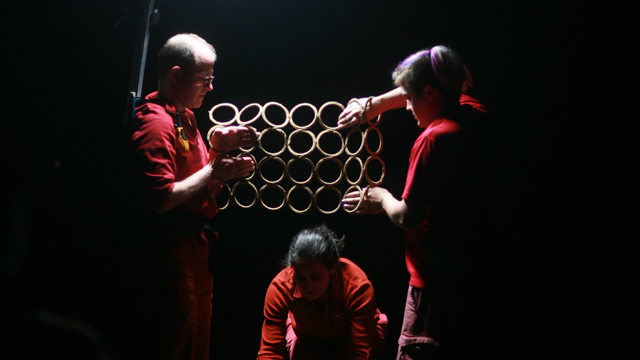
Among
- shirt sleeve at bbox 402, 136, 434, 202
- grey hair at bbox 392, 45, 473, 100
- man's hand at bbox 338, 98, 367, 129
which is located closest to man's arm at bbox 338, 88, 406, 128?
man's hand at bbox 338, 98, 367, 129

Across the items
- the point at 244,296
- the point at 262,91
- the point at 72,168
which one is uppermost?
the point at 262,91

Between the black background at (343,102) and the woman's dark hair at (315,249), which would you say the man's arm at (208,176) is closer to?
the black background at (343,102)

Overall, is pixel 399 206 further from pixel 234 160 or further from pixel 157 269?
pixel 157 269

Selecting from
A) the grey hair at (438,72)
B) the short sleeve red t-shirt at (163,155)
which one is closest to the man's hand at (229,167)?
the short sleeve red t-shirt at (163,155)

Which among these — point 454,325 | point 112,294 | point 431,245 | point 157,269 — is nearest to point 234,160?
point 157,269

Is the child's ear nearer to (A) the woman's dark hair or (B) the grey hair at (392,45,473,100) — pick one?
(B) the grey hair at (392,45,473,100)

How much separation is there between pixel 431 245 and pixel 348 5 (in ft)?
5.13

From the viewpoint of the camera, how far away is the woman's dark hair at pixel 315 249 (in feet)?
7.08

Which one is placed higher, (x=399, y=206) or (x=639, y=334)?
(x=399, y=206)

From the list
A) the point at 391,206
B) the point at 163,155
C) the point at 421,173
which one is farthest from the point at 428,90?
the point at 163,155

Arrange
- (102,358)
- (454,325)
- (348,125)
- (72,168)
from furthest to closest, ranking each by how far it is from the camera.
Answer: (348,125), (454,325), (72,168), (102,358)

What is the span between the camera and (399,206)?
1.72m

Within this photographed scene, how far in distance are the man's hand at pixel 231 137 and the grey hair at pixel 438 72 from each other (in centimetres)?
74

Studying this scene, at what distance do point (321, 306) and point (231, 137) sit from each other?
0.99 metres
